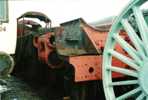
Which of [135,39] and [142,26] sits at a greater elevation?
[142,26]

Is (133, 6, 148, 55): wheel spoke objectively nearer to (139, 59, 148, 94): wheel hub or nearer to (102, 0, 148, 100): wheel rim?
(102, 0, 148, 100): wheel rim

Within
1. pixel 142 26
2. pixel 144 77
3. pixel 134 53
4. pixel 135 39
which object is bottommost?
pixel 144 77

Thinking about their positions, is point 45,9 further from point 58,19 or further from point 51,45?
point 51,45

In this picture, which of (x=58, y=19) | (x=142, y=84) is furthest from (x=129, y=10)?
(x=58, y=19)

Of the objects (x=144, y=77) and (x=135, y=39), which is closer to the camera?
(x=144, y=77)

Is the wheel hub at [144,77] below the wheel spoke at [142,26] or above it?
below

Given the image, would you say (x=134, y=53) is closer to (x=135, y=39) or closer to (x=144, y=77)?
(x=135, y=39)

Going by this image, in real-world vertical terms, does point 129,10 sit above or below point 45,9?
below

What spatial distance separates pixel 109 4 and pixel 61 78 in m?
3.41

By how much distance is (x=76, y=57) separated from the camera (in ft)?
8.92

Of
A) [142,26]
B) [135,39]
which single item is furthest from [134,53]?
[142,26]

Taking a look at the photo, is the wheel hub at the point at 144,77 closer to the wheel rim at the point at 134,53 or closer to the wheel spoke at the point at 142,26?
the wheel rim at the point at 134,53

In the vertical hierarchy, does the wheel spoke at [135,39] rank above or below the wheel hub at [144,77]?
above

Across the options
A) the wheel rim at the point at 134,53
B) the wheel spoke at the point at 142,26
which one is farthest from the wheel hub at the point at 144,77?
the wheel spoke at the point at 142,26
